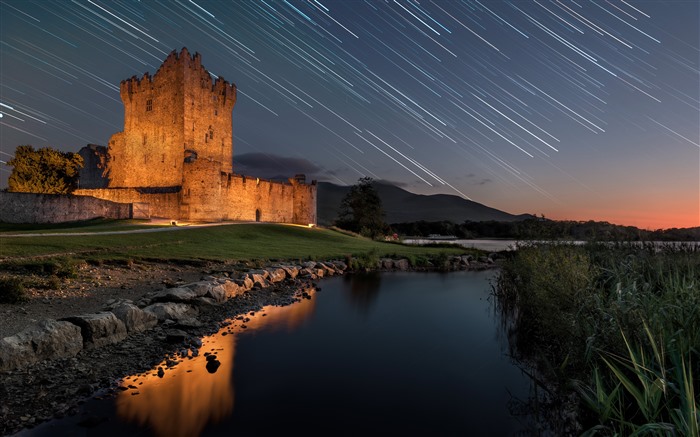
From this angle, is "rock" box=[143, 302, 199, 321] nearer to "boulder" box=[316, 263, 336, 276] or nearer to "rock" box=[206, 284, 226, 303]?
"rock" box=[206, 284, 226, 303]

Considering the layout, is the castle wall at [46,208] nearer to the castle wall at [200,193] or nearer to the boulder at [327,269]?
the castle wall at [200,193]

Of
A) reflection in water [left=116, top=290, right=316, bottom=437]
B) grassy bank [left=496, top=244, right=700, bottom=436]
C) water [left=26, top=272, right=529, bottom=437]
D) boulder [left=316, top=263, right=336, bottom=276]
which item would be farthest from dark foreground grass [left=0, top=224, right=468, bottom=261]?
grassy bank [left=496, top=244, right=700, bottom=436]

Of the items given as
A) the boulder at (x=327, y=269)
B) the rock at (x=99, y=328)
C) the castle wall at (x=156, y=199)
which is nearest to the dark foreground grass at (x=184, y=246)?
the boulder at (x=327, y=269)

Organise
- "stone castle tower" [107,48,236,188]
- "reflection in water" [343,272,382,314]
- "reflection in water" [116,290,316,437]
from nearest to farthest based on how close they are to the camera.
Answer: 1. "reflection in water" [116,290,316,437]
2. "reflection in water" [343,272,382,314]
3. "stone castle tower" [107,48,236,188]

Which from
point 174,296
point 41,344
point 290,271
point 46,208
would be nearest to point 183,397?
point 41,344

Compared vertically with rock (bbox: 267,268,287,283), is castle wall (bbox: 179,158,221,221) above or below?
above

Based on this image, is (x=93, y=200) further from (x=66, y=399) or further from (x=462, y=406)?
(x=462, y=406)

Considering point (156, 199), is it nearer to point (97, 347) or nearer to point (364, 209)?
point (364, 209)

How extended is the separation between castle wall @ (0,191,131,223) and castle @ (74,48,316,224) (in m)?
8.15

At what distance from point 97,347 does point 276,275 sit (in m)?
9.71

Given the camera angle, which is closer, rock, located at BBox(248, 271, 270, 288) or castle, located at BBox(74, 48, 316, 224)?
rock, located at BBox(248, 271, 270, 288)

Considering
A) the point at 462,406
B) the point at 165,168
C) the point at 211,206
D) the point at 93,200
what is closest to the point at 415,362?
the point at 462,406

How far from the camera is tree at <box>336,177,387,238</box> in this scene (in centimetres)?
5312

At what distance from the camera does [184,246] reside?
22.6 meters
